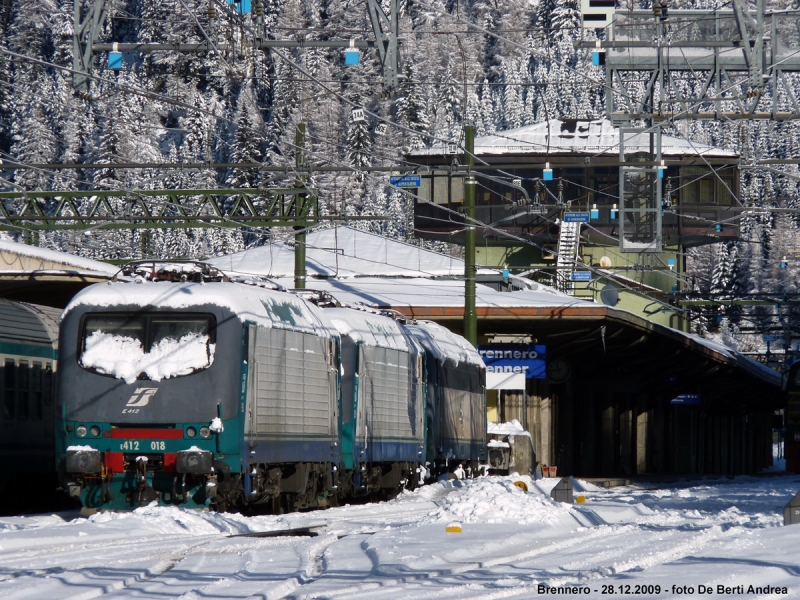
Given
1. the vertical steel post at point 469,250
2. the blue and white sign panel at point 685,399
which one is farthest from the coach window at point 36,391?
the blue and white sign panel at point 685,399

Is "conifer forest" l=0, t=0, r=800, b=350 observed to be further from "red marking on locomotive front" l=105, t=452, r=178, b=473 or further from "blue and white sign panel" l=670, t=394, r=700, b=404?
"red marking on locomotive front" l=105, t=452, r=178, b=473

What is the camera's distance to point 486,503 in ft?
49.2

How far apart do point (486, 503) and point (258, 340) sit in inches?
157

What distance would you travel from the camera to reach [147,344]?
1670 cm

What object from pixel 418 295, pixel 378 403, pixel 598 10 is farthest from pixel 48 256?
pixel 598 10

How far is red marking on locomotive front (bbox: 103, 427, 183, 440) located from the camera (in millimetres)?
16328

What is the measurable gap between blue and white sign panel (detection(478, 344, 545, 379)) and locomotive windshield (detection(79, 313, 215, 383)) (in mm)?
18345

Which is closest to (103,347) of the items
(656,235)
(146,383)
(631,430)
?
(146,383)

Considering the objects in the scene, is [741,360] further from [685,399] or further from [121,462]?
[121,462]

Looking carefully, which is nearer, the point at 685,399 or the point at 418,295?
the point at 418,295

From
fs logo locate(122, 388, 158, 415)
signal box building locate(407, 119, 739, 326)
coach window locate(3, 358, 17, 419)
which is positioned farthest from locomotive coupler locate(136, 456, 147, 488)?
signal box building locate(407, 119, 739, 326)

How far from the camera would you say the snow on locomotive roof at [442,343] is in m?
26.0

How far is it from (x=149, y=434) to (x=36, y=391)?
5164mm

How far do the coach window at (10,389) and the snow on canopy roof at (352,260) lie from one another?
28602mm
